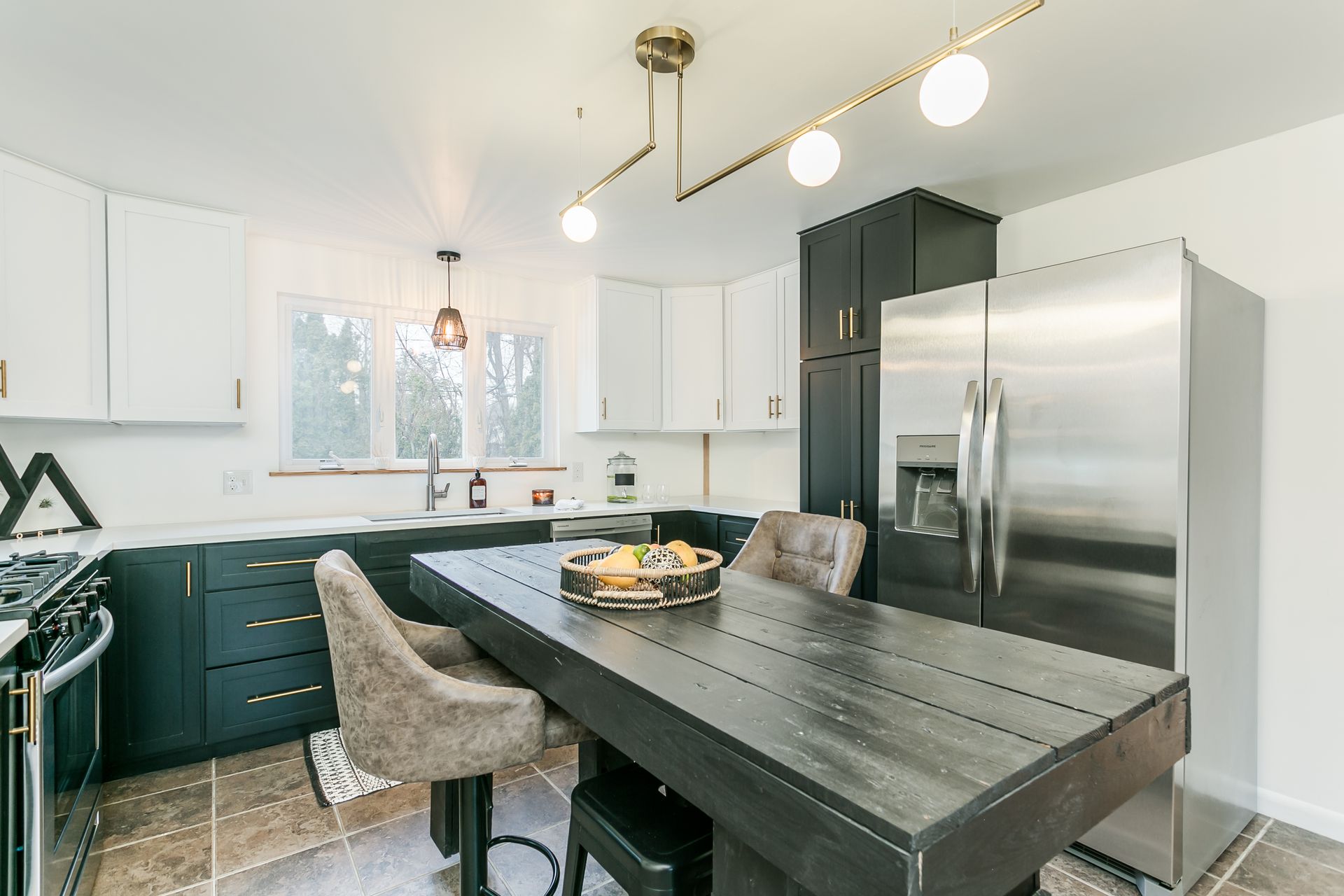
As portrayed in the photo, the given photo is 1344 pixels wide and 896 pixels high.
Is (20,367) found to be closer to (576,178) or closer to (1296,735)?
(576,178)

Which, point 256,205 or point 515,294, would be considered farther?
point 515,294

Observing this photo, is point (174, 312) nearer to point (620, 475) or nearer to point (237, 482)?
point (237, 482)

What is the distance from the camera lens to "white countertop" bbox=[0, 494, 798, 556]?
8.18ft

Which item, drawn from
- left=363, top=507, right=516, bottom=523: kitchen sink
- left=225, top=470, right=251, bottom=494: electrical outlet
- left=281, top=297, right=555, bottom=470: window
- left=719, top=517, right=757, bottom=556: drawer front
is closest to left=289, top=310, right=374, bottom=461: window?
left=281, top=297, right=555, bottom=470: window

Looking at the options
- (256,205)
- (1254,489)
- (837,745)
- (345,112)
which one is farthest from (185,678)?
(1254,489)

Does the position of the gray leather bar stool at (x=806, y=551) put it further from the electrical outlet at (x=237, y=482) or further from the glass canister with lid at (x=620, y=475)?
the electrical outlet at (x=237, y=482)

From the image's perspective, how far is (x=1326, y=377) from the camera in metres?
2.21

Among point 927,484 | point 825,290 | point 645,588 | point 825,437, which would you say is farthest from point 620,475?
point 645,588

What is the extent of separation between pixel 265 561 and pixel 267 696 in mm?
579

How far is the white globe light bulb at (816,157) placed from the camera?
1514mm

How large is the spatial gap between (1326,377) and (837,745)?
256 centimetres

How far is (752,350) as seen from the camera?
13.4ft

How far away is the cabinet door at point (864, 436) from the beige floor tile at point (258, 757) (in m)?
2.66

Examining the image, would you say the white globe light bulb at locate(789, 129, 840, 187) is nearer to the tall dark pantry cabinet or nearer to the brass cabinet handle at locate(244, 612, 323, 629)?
the tall dark pantry cabinet
